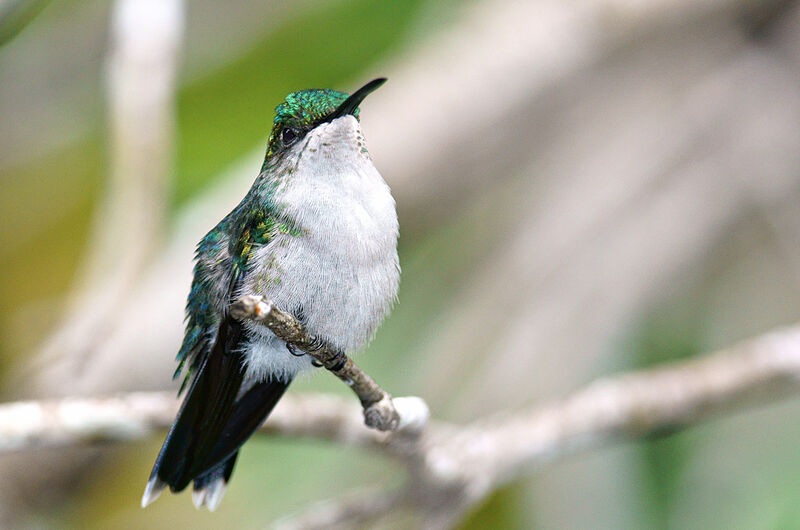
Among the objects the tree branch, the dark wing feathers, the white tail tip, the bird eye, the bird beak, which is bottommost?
Answer: the tree branch

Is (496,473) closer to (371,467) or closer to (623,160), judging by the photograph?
(371,467)

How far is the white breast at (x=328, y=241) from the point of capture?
0.92m

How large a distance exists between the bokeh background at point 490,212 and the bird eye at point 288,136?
6.31 feet

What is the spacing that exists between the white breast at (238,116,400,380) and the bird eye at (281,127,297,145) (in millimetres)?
25

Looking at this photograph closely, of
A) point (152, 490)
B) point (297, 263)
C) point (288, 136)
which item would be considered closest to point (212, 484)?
point (152, 490)

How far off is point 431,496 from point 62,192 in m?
2.89

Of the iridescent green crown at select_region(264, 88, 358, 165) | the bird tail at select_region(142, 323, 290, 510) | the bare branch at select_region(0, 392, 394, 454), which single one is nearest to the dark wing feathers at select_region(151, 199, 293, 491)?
the bird tail at select_region(142, 323, 290, 510)

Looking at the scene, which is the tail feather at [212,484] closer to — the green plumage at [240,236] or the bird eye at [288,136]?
the green plumage at [240,236]

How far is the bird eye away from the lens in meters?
0.96

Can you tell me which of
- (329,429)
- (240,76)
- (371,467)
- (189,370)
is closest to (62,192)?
(240,76)

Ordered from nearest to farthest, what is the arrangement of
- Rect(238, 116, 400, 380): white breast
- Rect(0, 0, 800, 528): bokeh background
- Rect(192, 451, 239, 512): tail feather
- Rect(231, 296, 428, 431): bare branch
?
Rect(231, 296, 428, 431): bare branch, Rect(238, 116, 400, 380): white breast, Rect(192, 451, 239, 512): tail feather, Rect(0, 0, 800, 528): bokeh background

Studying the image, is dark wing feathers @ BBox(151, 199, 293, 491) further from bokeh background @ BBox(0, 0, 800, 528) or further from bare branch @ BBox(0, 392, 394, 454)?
bokeh background @ BBox(0, 0, 800, 528)

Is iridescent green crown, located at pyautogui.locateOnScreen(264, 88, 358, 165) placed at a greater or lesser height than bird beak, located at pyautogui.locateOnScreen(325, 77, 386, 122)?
greater

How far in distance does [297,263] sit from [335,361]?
0.13m
